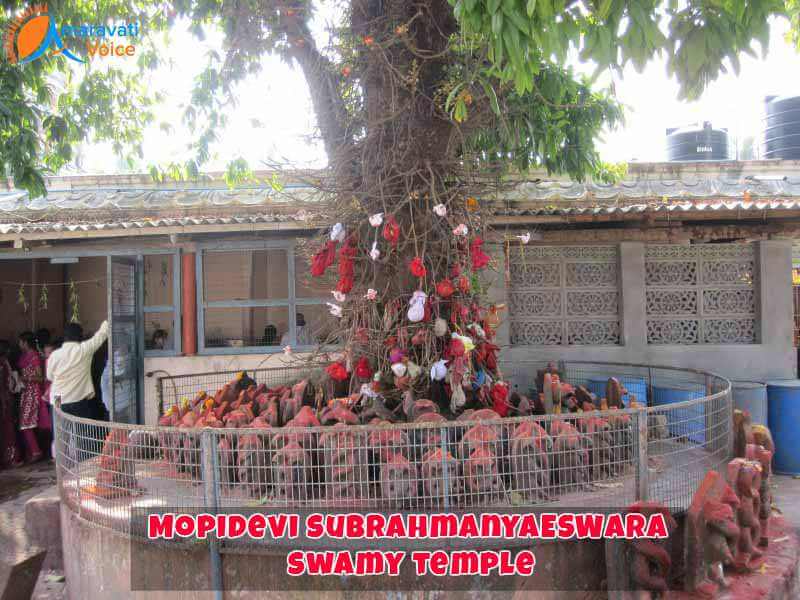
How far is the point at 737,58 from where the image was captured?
107 inches

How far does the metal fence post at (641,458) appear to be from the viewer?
3.46 m

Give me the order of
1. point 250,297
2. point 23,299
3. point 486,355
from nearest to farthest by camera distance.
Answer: point 486,355 < point 250,297 < point 23,299

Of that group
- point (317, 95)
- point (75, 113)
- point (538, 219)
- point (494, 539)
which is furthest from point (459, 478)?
point (75, 113)

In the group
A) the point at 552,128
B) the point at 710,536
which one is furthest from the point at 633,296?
the point at 710,536

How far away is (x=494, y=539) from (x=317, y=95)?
4.10 meters

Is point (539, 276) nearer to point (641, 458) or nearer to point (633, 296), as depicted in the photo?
point (633, 296)

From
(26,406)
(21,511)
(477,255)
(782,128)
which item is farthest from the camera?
(782,128)

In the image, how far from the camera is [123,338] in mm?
7156

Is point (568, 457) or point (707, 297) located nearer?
point (568, 457)

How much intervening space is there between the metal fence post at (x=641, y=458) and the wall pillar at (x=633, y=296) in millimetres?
4236

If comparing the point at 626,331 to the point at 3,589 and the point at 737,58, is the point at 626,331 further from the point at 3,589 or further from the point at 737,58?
the point at 3,589

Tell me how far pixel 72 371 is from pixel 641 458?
597 cm

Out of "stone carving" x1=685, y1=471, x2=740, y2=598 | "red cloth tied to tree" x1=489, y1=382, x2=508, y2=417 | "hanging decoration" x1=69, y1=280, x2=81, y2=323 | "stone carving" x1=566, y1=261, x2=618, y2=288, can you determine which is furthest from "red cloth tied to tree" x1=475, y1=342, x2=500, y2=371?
"hanging decoration" x1=69, y1=280, x2=81, y2=323

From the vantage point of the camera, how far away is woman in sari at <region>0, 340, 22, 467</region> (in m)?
7.53
